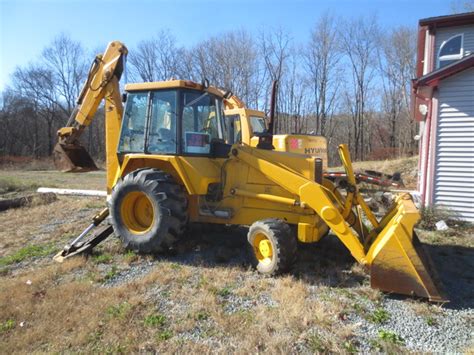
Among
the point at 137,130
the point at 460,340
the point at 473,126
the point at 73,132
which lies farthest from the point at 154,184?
the point at 473,126

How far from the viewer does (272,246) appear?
518cm

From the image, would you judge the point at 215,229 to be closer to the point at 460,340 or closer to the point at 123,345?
the point at 123,345

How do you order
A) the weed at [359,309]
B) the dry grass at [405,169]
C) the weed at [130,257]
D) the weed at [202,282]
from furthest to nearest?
1. the dry grass at [405,169]
2. the weed at [130,257]
3. the weed at [202,282]
4. the weed at [359,309]

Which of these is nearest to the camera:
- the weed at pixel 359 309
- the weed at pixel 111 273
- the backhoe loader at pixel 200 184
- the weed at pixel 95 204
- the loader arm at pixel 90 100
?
the weed at pixel 359 309

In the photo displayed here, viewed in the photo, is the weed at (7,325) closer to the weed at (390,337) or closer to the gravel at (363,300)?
the gravel at (363,300)

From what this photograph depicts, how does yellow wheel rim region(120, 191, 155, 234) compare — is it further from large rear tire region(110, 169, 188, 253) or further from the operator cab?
the operator cab

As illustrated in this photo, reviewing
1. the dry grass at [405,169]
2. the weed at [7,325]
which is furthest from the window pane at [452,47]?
the weed at [7,325]

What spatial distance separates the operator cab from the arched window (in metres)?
8.73

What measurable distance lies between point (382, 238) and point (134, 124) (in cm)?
427

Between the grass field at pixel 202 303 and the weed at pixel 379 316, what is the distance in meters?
0.02

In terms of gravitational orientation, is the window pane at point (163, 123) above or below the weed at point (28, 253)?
above

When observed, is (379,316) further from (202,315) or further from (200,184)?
(200,184)

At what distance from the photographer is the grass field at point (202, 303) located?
3764mm

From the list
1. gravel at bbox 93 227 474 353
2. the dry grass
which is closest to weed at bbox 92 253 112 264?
gravel at bbox 93 227 474 353
